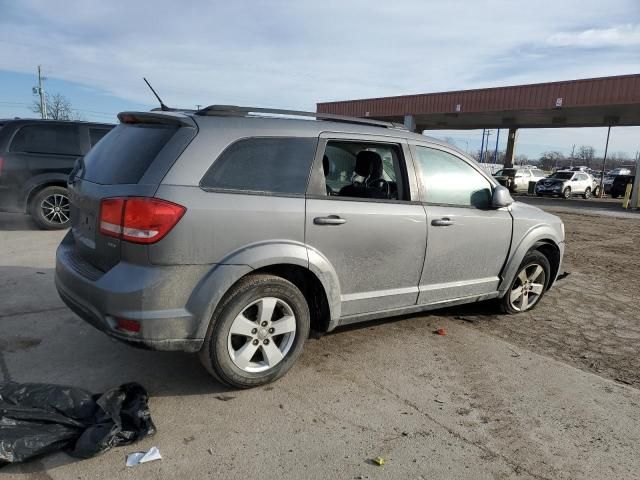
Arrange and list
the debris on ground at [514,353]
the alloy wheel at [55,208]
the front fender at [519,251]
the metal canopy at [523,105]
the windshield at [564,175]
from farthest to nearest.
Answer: the windshield at [564,175] < the metal canopy at [523,105] < the alloy wheel at [55,208] < the front fender at [519,251] < the debris on ground at [514,353]

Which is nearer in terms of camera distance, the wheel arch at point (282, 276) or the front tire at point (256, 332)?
the wheel arch at point (282, 276)

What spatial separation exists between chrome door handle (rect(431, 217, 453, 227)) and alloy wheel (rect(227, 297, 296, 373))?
1448mm

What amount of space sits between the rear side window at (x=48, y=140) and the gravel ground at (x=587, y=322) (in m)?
6.87

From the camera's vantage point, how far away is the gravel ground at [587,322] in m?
4.17

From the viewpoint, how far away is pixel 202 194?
292cm

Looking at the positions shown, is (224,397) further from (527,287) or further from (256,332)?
(527,287)

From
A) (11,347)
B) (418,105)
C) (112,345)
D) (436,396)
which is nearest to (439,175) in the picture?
(436,396)

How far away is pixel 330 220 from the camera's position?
11.1 feet

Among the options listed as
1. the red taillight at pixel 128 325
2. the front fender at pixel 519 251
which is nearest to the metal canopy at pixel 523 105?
the front fender at pixel 519 251

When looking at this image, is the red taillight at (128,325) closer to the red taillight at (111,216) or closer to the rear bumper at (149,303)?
the rear bumper at (149,303)

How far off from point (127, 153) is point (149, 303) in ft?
3.36

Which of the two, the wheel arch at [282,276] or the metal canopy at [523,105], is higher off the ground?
the metal canopy at [523,105]

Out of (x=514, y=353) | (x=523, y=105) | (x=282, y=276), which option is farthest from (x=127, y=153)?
(x=523, y=105)

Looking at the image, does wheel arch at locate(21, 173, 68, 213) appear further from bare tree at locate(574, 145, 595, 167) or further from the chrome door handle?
bare tree at locate(574, 145, 595, 167)
